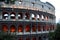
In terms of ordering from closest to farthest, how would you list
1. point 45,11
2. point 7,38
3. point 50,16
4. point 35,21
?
point 7,38
point 35,21
point 45,11
point 50,16

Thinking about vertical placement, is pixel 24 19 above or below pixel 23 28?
above

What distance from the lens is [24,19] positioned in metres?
43.5

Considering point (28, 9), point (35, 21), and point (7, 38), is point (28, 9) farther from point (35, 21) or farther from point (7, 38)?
point (7, 38)

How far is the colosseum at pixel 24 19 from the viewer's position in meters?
42.0

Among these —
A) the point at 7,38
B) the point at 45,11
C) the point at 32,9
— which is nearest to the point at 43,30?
the point at 45,11

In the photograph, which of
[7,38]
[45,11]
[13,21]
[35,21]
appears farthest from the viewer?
[45,11]

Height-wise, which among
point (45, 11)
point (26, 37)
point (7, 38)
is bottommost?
point (26, 37)

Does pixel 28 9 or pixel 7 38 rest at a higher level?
pixel 28 9

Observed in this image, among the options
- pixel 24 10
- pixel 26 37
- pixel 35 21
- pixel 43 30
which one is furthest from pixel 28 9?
pixel 43 30

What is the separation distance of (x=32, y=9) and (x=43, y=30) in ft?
29.9

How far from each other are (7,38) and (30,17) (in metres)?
18.1

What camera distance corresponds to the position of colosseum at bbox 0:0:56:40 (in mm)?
41959

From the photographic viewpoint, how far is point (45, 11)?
4881cm

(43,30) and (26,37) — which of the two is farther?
(43,30)
